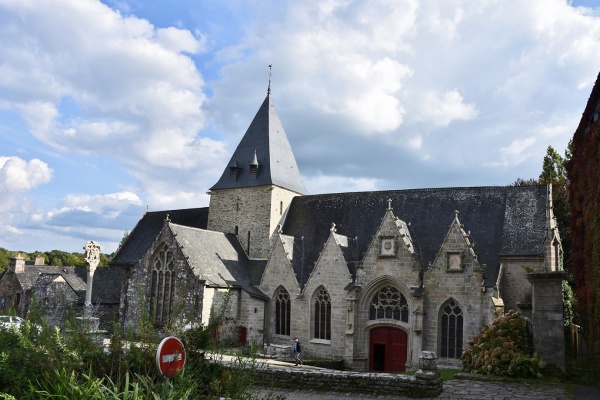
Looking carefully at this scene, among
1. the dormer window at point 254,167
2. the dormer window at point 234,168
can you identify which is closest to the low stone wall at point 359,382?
the dormer window at point 254,167

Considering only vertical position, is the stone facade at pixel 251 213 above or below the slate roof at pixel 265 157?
below

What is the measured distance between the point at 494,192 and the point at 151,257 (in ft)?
56.4

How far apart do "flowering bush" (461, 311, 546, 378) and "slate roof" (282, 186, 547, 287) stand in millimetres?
6458

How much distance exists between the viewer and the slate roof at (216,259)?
2617 cm

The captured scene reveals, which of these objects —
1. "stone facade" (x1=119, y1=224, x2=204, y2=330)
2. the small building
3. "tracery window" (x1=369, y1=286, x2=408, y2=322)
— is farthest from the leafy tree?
the small building

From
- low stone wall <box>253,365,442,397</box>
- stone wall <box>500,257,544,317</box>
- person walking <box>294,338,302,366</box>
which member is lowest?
person walking <box>294,338,302,366</box>

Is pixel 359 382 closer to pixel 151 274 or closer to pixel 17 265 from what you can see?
pixel 151 274

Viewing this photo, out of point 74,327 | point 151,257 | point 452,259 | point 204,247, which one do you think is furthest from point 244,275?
point 74,327

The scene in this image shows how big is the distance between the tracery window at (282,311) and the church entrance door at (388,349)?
4.42 meters

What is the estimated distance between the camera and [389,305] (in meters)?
23.8

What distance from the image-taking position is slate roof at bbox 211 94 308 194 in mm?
31219

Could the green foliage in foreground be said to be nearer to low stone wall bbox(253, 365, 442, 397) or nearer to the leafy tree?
low stone wall bbox(253, 365, 442, 397)

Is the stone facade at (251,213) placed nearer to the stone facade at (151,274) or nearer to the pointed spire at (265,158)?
the pointed spire at (265,158)

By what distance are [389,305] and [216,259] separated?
30.0 ft
